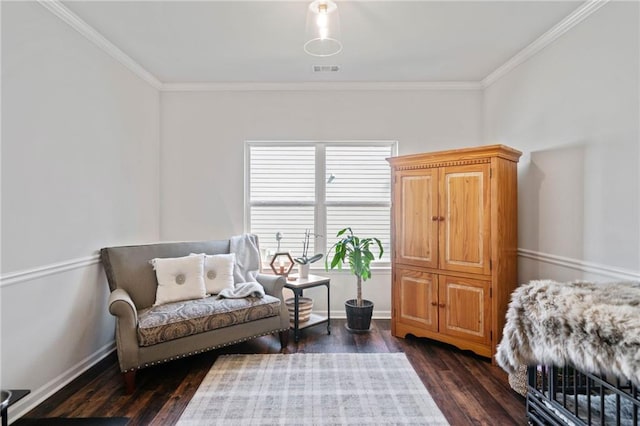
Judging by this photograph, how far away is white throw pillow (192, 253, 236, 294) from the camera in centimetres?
306

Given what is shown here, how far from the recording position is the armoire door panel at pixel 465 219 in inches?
111

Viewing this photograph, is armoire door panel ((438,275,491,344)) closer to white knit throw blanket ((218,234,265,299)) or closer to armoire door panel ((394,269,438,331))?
armoire door panel ((394,269,438,331))

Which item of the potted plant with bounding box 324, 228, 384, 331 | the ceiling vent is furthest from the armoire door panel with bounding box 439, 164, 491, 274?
the ceiling vent

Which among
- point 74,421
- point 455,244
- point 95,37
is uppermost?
point 95,37

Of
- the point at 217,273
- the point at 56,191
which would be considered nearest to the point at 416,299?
the point at 217,273

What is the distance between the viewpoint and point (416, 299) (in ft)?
10.6

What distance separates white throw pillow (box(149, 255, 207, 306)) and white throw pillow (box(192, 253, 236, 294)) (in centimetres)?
9

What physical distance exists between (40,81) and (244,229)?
216 cm

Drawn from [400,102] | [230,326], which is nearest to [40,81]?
[230,326]

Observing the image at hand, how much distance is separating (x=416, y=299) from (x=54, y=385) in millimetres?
2868

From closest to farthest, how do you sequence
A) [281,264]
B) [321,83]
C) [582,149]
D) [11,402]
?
[11,402] → [582,149] → [281,264] → [321,83]

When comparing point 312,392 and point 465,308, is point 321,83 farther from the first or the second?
point 312,392

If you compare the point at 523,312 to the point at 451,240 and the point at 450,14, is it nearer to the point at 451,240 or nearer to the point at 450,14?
the point at 451,240

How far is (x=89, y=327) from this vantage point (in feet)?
8.88
